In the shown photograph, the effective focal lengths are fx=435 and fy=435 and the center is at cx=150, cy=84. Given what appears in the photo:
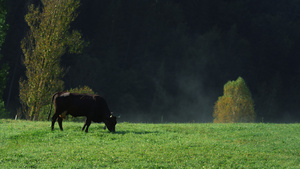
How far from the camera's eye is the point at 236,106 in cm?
6431

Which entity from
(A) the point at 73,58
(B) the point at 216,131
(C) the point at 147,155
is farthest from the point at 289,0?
(C) the point at 147,155

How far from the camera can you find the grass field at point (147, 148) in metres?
19.8

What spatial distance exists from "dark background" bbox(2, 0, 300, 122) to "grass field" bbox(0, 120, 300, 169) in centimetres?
6669

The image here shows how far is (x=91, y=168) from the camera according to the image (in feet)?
60.9

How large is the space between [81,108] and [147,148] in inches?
239

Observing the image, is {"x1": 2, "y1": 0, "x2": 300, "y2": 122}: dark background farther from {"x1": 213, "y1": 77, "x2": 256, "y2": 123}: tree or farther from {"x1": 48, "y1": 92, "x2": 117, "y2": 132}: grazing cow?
{"x1": 48, "y1": 92, "x2": 117, "y2": 132}: grazing cow

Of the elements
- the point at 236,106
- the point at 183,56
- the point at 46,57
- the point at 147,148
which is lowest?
the point at 147,148

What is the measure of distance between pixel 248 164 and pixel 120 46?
10065cm

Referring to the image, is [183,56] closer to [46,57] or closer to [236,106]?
[236,106]

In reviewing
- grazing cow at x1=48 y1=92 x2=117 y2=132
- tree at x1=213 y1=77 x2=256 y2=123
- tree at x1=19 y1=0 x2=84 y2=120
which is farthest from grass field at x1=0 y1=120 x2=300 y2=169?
tree at x1=213 y1=77 x2=256 y2=123

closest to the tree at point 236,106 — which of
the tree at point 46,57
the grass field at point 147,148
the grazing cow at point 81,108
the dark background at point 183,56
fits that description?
the tree at point 46,57

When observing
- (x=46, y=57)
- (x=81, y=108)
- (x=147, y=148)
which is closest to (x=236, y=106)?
(x=46, y=57)

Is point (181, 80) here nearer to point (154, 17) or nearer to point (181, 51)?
point (181, 51)

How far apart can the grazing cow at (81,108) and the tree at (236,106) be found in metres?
39.4
